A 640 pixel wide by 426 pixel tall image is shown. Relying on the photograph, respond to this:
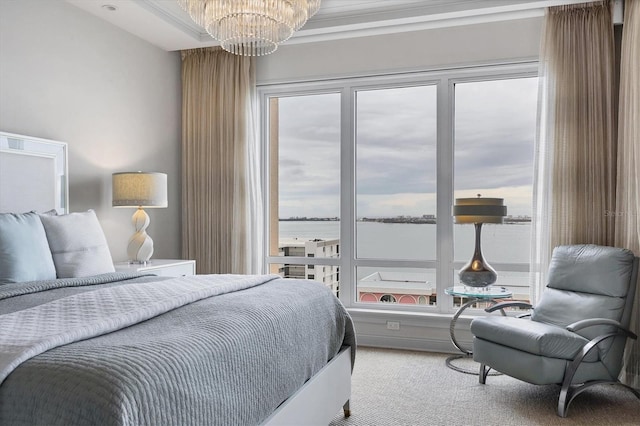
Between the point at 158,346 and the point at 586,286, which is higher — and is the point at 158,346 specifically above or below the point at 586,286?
above

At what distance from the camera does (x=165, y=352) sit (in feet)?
4.75

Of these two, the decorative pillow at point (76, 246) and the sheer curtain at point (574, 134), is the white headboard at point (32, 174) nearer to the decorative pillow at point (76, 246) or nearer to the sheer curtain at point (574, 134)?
the decorative pillow at point (76, 246)

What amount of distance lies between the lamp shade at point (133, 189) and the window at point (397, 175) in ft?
4.29

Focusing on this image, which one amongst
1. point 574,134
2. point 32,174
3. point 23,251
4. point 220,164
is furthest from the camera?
point 220,164

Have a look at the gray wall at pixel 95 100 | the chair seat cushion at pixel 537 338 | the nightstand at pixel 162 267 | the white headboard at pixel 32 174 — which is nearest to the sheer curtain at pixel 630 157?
the chair seat cushion at pixel 537 338

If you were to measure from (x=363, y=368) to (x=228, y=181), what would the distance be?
2054 millimetres

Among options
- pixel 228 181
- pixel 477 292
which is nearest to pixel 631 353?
pixel 477 292

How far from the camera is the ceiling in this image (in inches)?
153

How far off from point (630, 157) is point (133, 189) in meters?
3.42

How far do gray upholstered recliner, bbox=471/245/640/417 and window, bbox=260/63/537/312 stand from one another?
77 centimetres

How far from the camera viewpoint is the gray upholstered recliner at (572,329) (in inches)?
117

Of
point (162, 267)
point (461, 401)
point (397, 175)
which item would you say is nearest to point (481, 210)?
point (397, 175)

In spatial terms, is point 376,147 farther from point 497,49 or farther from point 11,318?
point 11,318

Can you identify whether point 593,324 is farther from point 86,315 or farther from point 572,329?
point 86,315
